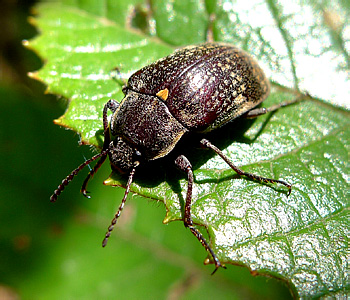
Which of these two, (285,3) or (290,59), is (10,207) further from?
(285,3)

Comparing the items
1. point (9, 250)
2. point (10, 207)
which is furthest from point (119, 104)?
point (9, 250)

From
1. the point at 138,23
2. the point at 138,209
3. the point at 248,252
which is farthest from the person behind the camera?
the point at 138,209

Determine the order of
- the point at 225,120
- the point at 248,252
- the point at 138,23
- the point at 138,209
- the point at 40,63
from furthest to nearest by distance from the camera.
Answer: the point at 40,63 < the point at 138,209 < the point at 138,23 < the point at 225,120 < the point at 248,252

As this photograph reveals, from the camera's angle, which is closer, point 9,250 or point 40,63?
point 9,250

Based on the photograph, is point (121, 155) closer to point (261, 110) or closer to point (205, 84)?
point (205, 84)

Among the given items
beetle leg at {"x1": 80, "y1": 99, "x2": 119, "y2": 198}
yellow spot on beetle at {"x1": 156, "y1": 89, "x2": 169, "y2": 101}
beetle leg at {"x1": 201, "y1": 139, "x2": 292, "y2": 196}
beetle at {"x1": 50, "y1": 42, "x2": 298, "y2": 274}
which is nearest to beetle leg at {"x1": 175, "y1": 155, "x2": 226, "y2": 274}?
beetle at {"x1": 50, "y1": 42, "x2": 298, "y2": 274}

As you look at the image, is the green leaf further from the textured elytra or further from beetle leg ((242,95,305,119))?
the textured elytra

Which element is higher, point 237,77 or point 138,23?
point 237,77
